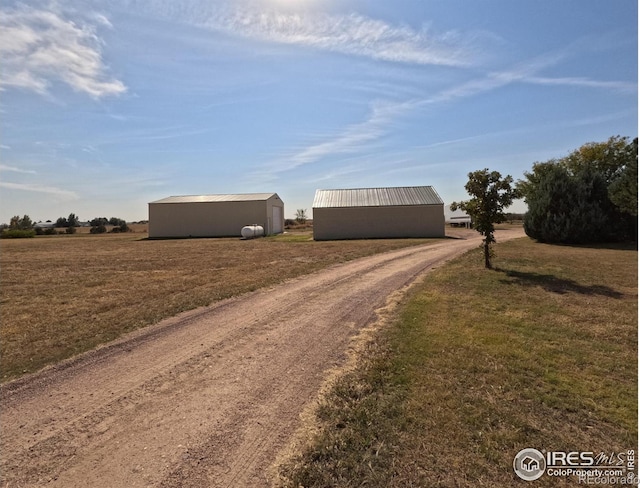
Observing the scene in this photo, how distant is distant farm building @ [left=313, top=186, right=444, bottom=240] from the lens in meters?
34.5

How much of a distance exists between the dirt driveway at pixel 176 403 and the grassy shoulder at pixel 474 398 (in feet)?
1.89

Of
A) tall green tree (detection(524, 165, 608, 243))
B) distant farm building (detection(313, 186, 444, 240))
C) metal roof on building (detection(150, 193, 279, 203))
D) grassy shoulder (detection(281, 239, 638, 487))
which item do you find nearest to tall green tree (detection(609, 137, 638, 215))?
tall green tree (detection(524, 165, 608, 243))

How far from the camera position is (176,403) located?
161 inches

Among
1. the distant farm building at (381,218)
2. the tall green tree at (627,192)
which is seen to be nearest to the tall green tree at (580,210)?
the tall green tree at (627,192)

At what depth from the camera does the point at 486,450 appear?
315 cm

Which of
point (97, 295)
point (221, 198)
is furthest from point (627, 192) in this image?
point (221, 198)

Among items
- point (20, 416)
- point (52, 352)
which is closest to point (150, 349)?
point (52, 352)

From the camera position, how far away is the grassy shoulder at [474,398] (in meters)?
2.99

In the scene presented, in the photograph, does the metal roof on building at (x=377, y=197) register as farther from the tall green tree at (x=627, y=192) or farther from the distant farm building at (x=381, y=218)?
the tall green tree at (x=627, y=192)

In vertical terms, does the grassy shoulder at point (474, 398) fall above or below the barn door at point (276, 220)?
below

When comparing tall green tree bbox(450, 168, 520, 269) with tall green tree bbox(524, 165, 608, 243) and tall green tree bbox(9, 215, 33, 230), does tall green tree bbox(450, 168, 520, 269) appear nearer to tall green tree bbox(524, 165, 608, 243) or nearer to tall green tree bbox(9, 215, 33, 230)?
tall green tree bbox(524, 165, 608, 243)

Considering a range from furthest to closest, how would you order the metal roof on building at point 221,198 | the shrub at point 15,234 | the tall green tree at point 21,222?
the tall green tree at point 21,222 → the shrub at point 15,234 → the metal roof on building at point 221,198

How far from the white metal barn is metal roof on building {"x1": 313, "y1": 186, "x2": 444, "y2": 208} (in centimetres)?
999

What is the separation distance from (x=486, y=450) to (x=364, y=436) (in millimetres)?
1095
